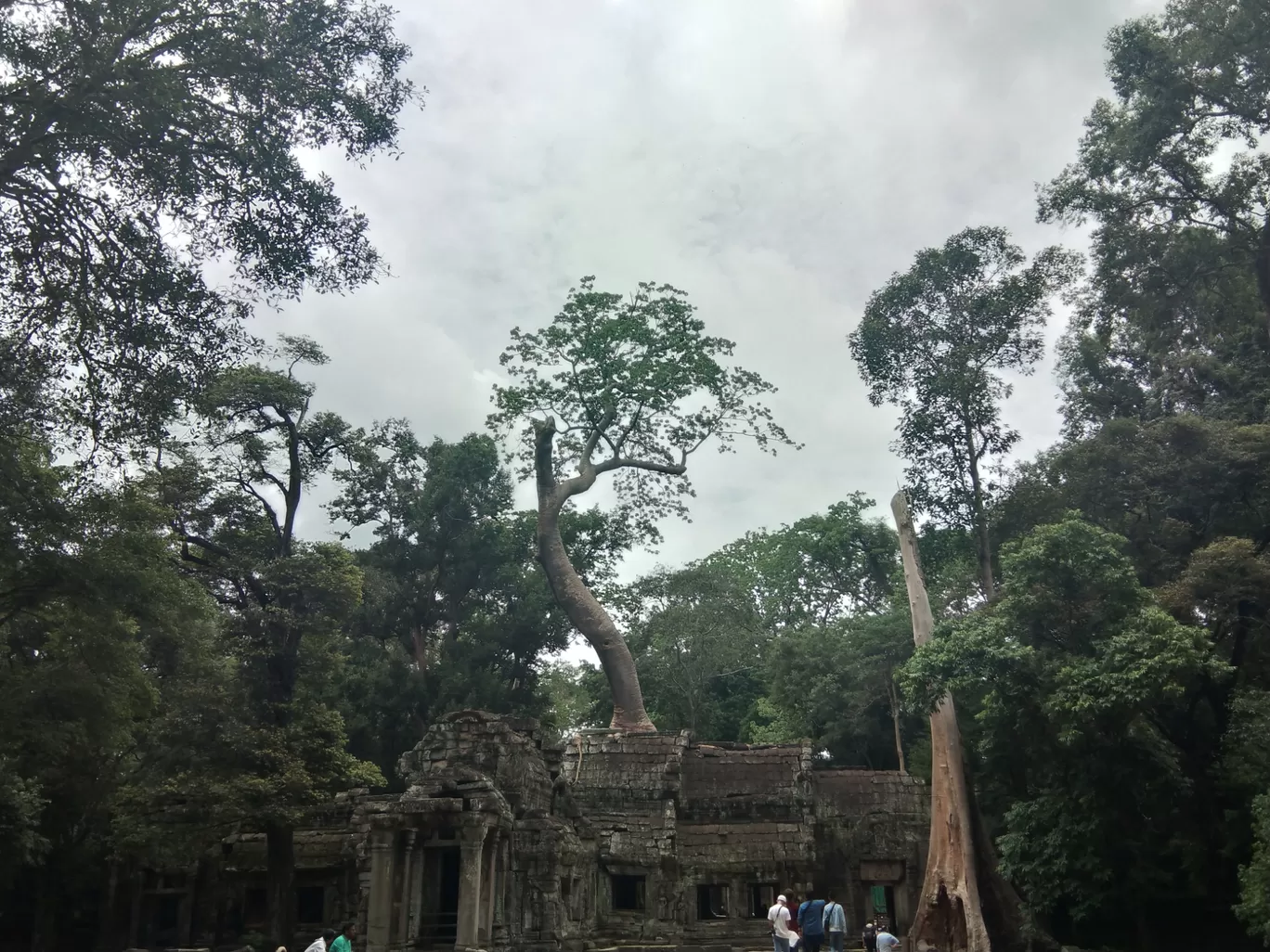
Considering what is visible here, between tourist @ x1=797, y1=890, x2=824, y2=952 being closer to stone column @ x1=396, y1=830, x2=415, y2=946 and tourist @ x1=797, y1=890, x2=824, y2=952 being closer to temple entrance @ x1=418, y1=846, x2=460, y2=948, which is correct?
temple entrance @ x1=418, y1=846, x2=460, y2=948

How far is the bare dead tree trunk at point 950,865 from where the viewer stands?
16.7 m

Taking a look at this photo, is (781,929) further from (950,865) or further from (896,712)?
(896,712)

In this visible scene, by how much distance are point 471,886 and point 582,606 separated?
10.5m

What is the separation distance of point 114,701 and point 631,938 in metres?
10.4

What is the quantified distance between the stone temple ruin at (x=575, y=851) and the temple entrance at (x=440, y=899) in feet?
0.14

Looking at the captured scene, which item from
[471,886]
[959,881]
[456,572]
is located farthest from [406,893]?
[456,572]

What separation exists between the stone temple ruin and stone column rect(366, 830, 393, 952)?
0.02 meters

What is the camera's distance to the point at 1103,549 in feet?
52.6

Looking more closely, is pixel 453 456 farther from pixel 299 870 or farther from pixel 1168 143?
pixel 1168 143

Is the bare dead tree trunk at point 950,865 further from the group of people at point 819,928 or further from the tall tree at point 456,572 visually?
the tall tree at point 456,572

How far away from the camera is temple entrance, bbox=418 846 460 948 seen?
48.7 feet

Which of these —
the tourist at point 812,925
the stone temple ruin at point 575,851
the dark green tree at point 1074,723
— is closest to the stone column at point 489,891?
the stone temple ruin at point 575,851

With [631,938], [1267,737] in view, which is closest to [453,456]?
[631,938]

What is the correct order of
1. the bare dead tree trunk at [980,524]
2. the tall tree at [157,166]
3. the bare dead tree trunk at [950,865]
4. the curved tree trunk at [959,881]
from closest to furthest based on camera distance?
the tall tree at [157,166] < the bare dead tree trunk at [950,865] < the curved tree trunk at [959,881] < the bare dead tree trunk at [980,524]
